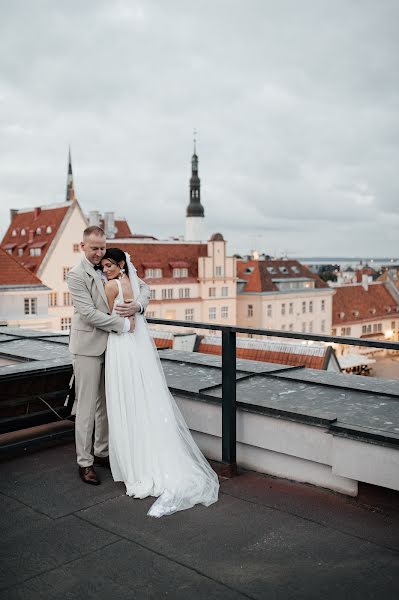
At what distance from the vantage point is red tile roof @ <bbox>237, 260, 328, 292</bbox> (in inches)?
2313

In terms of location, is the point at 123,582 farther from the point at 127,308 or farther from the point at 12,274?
the point at 12,274

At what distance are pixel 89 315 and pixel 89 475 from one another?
3.21 ft

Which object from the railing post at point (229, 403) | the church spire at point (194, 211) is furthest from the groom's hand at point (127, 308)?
the church spire at point (194, 211)

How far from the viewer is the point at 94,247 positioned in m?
3.82

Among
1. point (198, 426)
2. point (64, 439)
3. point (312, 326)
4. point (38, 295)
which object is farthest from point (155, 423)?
point (312, 326)

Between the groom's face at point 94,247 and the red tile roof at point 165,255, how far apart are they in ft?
154

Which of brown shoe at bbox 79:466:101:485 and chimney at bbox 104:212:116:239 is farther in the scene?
chimney at bbox 104:212:116:239

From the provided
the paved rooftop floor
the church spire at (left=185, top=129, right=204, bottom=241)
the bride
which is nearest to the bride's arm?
the bride

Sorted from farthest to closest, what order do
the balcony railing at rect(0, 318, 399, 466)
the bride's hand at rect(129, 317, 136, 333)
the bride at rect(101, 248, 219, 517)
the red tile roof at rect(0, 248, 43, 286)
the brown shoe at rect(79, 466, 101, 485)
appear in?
1. the red tile roof at rect(0, 248, 43, 286)
2. the bride's hand at rect(129, 317, 136, 333)
3. the brown shoe at rect(79, 466, 101, 485)
4. the bride at rect(101, 248, 219, 517)
5. the balcony railing at rect(0, 318, 399, 466)

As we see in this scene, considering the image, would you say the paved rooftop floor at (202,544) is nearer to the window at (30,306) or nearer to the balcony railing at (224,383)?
the balcony railing at (224,383)

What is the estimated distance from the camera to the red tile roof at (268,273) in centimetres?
5875

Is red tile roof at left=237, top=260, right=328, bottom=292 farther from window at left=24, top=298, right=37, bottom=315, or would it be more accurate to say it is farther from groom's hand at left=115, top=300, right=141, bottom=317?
groom's hand at left=115, top=300, right=141, bottom=317

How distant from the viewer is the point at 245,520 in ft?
10.2

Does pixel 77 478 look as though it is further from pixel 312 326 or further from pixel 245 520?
pixel 312 326
